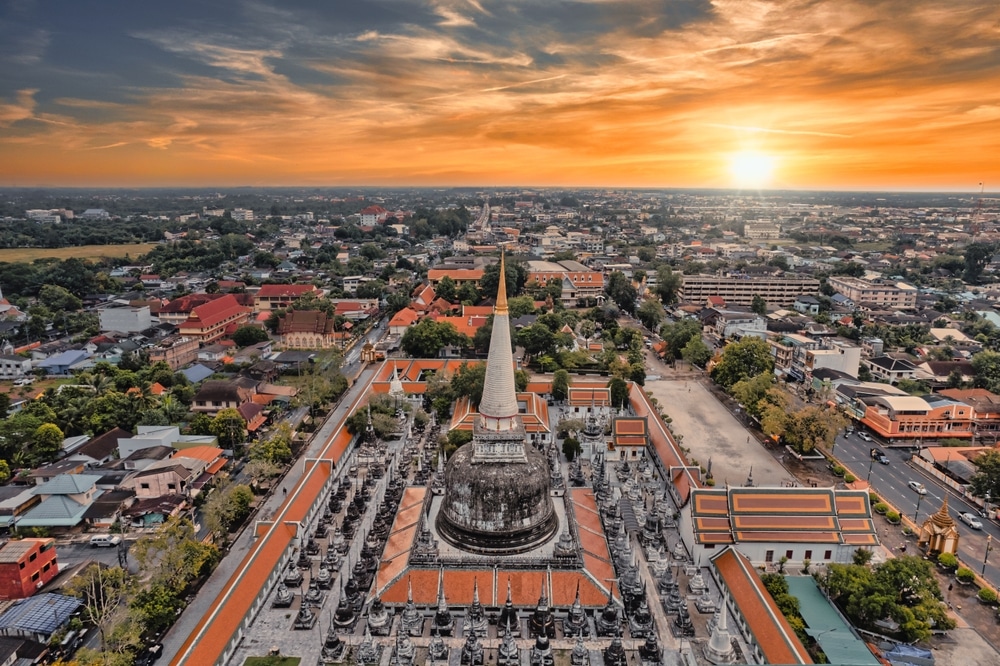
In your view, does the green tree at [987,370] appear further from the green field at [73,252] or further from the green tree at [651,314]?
the green field at [73,252]

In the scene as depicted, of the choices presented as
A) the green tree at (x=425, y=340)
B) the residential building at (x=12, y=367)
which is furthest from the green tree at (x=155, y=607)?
the residential building at (x=12, y=367)

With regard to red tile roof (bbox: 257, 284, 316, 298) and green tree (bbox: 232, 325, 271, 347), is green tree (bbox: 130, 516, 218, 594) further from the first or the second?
red tile roof (bbox: 257, 284, 316, 298)

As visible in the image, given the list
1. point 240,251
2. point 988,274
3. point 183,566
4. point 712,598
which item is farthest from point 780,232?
point 183,566

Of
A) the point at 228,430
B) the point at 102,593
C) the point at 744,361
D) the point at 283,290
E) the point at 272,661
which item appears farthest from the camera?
the point at 283,290

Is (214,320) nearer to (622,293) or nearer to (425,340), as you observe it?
(425,340)

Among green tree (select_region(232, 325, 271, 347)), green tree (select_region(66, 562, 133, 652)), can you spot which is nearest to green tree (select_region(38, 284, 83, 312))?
green tree (select_region(232, 325, 271, 347))

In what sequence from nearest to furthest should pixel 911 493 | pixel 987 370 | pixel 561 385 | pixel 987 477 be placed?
pixel 987 477
pixel 911 493
pixel 561 385
pixel 987 370

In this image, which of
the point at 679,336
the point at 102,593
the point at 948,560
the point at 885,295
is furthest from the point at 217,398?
the point at 885,295
